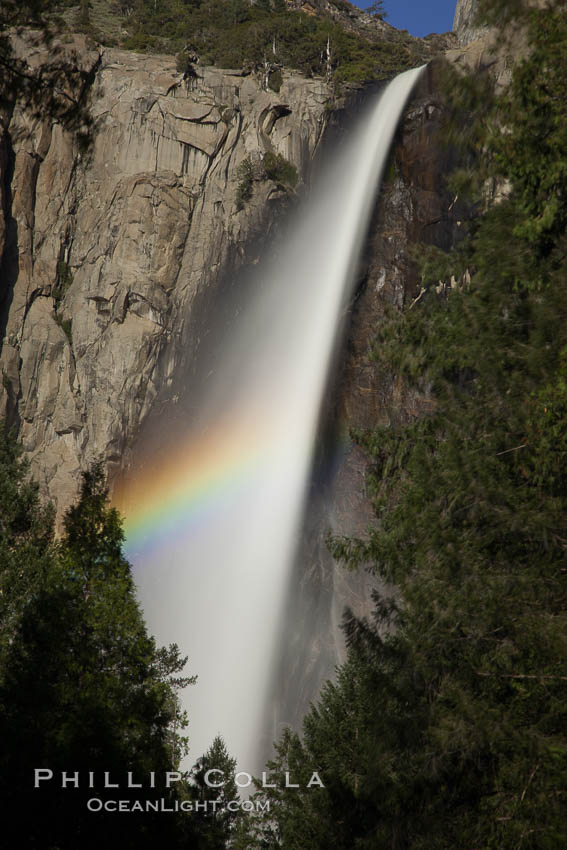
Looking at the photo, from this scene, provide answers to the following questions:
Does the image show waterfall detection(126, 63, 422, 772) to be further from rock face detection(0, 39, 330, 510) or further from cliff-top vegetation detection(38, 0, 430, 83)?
cliff-top vegetation detection(38, 0, 430, 83)

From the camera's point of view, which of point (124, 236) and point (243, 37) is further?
point (243, 37)

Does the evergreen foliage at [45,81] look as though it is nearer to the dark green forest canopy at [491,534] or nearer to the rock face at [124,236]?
the dark green forest canopy at [491,534]

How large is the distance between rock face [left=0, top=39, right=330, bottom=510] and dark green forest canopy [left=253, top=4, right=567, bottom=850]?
24261 millimetres

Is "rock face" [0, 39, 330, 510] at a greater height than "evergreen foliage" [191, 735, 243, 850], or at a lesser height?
greater

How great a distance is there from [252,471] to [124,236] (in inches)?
513

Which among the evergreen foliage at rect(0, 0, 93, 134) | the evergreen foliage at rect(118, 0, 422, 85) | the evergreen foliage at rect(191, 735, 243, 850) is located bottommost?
the evergreen foliage at rect(191, 735, 243, 850)

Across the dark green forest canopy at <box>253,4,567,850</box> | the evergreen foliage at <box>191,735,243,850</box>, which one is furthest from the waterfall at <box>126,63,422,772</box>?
the dark green forest canopy at <box>253,4,567,850</box>

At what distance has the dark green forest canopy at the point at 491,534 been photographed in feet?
18.4

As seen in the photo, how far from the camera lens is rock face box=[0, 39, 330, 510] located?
1216 inches

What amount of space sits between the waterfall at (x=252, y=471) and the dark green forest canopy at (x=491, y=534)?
15496 millimetres

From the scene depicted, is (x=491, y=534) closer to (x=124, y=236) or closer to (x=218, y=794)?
(x=218, y=794)

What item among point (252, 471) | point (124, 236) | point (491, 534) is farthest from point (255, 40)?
point (491, 534)

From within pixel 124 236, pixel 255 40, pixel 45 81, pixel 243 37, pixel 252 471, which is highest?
pixel 243 37

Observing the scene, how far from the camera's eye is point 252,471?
87.5ft
